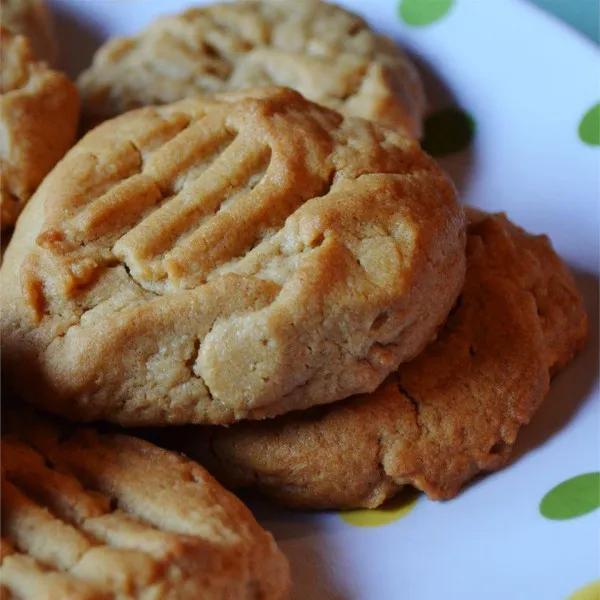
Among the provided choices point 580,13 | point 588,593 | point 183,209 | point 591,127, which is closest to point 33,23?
point 183,209

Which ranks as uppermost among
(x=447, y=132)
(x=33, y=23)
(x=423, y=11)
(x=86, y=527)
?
(x=423, y=11)

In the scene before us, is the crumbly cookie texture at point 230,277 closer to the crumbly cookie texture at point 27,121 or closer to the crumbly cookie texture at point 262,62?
the crumbly cookie texture at point 27,121

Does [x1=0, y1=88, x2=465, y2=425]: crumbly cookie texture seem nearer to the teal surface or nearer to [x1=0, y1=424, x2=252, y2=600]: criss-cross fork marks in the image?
[x1=0, y1=424, x2=252, y2=600]: criss-cross fork marks

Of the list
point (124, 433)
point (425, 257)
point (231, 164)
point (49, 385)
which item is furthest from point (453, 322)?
point (49, 385)

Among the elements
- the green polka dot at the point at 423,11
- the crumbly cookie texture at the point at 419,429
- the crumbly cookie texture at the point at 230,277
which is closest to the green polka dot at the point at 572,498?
the crumbly cookie texture at the point at 419,429

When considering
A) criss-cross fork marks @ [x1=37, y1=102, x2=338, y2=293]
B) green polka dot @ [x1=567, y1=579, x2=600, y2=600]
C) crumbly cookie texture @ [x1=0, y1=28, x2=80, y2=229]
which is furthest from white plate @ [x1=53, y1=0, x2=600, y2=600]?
crumbly cookie texture @ [x1=0, y1=28, x2=80, y2=229]

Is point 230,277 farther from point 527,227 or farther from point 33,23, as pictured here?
point 33,23
